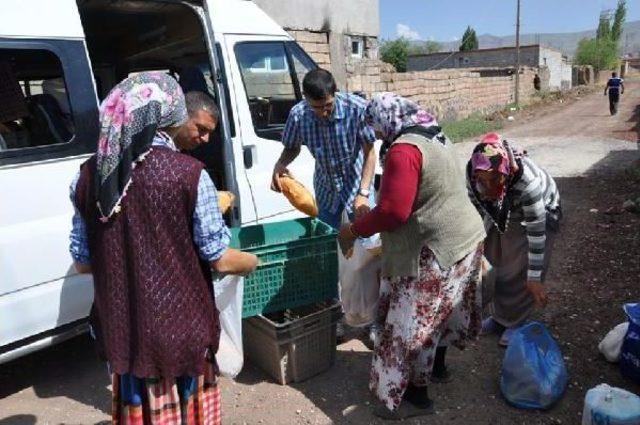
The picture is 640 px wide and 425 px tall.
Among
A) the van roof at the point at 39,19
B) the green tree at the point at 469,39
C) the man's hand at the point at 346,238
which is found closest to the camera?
the man's hand at the point at 346,238

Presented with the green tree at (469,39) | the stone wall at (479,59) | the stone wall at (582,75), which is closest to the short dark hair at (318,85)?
the stone wall at (479,59)

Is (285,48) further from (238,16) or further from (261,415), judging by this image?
(261,415)

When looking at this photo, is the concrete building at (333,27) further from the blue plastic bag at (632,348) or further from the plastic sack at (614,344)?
the blue plastic bag at (632,348)

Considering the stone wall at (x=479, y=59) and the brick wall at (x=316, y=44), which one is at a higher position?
the brick wall at (x=316, y=44)

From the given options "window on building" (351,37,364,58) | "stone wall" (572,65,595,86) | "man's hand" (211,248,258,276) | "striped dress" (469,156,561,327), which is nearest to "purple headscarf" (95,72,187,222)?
"man's hand" (211,248,258,276)

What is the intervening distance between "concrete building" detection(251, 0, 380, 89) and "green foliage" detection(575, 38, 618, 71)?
1961 inches

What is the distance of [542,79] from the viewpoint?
3095 cm

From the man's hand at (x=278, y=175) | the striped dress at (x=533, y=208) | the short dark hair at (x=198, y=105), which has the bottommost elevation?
the striped dress at (x=533, y=208)

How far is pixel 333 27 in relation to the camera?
429 inches

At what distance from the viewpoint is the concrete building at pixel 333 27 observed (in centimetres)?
979

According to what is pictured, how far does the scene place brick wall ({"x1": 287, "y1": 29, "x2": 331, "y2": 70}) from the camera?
10.0 metres

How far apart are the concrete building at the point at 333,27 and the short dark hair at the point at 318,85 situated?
6588mm

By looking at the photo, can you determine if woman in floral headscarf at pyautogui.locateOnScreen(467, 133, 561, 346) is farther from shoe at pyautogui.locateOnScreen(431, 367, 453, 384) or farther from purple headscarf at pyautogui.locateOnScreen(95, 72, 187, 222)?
purple headscarf at pyautogui.locateOnScreen(95, 72, 187, 222)

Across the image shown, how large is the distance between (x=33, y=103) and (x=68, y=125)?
1.23ft
